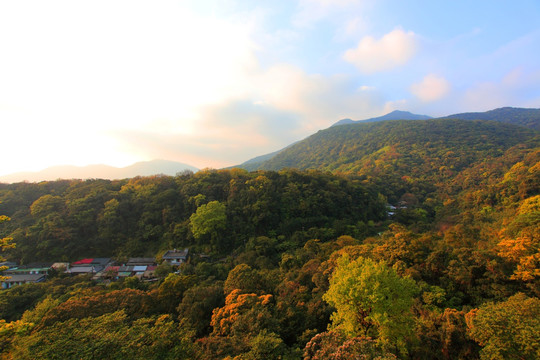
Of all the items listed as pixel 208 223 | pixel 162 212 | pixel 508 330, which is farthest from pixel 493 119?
pixel 162 212

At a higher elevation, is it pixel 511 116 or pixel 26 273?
pixel 511 116

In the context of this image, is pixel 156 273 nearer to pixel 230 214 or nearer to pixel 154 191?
pixel 230 214

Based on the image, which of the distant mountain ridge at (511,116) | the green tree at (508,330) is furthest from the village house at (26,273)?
the distant mountain ridge at (511,116)

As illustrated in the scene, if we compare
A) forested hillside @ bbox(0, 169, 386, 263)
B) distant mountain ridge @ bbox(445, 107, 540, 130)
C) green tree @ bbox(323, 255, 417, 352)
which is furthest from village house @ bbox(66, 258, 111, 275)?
distant mountain ridge @ bbox(445, 107, 540, 130)

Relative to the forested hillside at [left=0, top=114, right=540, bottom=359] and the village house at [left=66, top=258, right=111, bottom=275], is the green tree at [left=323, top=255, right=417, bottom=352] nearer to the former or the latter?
the forested hillside at [left=0, top=114, right=540, bottom=359]

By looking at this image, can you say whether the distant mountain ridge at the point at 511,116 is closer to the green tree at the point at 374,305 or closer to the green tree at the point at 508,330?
the green tree at the point at 508,330

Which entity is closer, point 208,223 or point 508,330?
point 508,330

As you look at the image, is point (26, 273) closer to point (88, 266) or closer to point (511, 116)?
point (88, 266)
